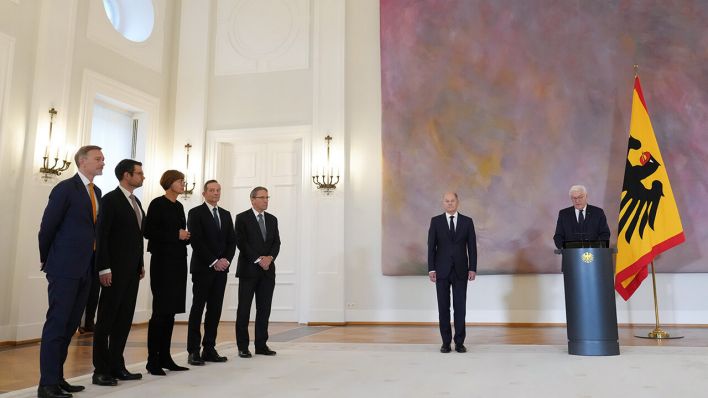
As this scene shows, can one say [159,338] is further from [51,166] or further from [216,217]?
[51,166]

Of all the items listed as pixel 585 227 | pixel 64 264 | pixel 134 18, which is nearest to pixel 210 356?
pixel 64 264

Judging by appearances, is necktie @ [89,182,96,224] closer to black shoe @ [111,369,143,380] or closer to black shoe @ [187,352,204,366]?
black shoe @ [111,369,143,380]

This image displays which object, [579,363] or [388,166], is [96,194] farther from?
[388,166]

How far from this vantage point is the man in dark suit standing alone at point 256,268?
4.49 m

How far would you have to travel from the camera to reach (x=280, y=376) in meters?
3.54

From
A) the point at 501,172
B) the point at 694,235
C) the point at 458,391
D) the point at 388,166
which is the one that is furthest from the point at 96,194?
the point at 694,235

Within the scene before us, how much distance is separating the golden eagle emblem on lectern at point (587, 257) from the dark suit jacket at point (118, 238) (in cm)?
334

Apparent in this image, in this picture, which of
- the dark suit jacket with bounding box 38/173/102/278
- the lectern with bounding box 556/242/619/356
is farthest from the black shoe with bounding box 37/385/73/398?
the lectern with bounding box 556/242/619/356

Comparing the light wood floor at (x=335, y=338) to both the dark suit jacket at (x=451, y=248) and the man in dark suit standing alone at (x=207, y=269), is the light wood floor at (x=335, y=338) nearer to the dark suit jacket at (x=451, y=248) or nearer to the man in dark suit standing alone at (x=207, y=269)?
the man in dark suit standing alone at (x=207, y=269)

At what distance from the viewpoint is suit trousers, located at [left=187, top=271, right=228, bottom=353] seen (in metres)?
4.03

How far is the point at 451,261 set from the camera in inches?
190

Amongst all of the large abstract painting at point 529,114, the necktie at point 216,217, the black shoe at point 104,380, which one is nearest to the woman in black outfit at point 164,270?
the black shoe at point 104,380

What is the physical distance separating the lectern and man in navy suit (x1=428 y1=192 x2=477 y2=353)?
0.83 metres

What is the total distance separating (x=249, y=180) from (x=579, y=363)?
540 centimetres
